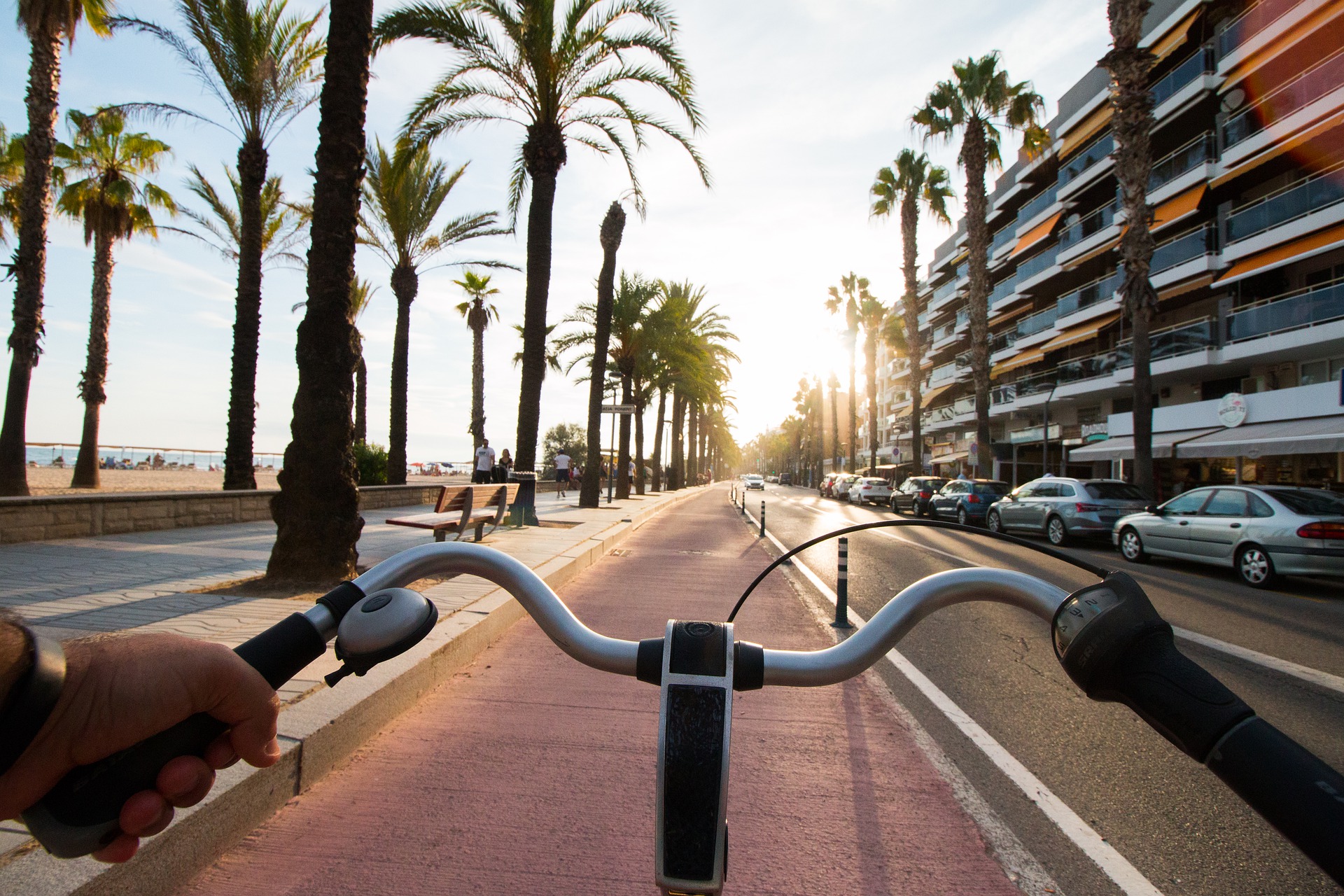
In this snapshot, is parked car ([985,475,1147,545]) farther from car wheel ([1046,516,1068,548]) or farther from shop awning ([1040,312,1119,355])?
shop awning ([1040,312,1119,355])

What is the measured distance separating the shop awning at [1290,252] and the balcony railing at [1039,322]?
1174 cm

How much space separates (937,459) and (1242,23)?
1463 inches

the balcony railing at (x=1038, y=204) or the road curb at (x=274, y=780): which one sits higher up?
the balcony railing at (x=1038, y=204)

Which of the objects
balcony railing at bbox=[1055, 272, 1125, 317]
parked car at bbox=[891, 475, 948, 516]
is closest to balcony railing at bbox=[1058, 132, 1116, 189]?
balcony railing at bbox=[1055, 272, 1125, 317]

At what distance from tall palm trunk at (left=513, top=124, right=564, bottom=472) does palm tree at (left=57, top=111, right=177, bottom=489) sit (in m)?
11.3

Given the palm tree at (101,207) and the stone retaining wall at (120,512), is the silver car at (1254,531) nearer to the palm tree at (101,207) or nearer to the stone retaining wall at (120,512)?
the stone retaining wall at (120,512)

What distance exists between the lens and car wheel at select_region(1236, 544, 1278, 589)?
37.6 feet

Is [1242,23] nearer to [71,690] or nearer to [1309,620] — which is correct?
[1309,620]

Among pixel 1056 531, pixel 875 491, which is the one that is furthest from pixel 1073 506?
pixel 875 491

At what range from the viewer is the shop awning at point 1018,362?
41.1 m

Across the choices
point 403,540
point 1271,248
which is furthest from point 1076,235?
point 403,540

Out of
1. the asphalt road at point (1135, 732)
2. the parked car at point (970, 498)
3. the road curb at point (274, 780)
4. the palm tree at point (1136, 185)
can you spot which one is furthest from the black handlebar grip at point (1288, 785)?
the parked car at point (970, 498)

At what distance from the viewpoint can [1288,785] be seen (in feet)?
2.79

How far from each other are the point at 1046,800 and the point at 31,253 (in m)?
19.1
